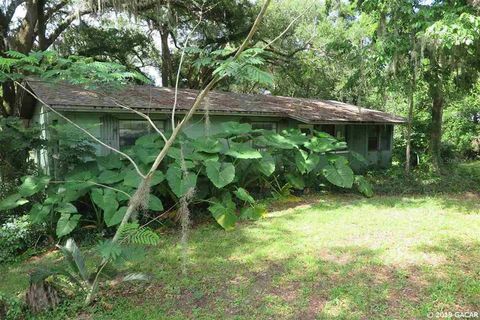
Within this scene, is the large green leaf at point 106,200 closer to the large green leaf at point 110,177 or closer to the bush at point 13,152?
the large green leaf at point 110,177

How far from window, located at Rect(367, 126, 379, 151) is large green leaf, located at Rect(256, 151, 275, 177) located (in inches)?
289

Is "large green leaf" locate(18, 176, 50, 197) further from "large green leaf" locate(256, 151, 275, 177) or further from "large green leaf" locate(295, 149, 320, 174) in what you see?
"large green leaf" locate(295, 149, 320, 174)

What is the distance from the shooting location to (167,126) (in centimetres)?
996

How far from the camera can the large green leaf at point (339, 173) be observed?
9180 millimetres

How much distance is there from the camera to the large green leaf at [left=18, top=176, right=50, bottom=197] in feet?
21.5

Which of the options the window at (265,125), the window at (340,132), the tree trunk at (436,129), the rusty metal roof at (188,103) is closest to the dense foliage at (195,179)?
the rusty metal roof at (188,103)

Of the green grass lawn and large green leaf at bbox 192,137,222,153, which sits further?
large green leaf at bbox 192,137,222,153

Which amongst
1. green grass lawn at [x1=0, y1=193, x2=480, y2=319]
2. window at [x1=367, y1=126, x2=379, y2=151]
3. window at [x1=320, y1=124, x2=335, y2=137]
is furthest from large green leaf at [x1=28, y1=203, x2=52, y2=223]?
window at [x1=367, y1=126, x2=379, y2=151]

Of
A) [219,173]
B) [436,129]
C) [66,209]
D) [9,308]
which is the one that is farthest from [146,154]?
[436,129]

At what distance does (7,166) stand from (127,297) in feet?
16.4

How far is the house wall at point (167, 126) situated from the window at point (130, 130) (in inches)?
4.9

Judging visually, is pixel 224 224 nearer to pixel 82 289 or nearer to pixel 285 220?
pixel 285 220

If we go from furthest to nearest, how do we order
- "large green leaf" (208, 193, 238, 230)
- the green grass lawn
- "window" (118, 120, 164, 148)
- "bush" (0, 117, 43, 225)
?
"window" (118, 120, 164, 148) → "bush" (0, 117, 43, 225) → "large green leaf" (208, 193, 238, 230) → the green grass lawn

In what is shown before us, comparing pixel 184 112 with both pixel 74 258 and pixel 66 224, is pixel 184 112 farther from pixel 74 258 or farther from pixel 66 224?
pixel 74 258
